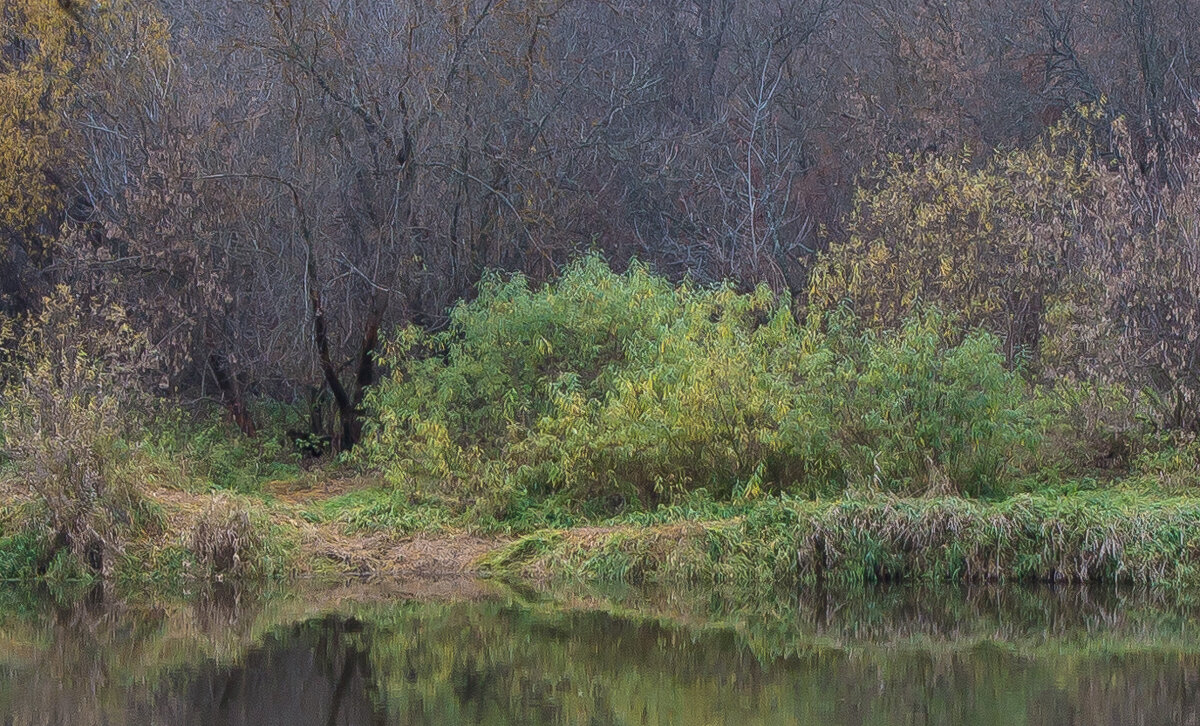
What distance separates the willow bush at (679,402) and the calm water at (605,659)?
1.97 meters

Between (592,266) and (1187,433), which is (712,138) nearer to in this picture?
(592,266)

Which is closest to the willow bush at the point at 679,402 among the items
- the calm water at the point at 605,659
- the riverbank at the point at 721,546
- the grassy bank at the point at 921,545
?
the riverbank at the point at 721,546

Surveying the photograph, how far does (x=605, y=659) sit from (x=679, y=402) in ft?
14.8

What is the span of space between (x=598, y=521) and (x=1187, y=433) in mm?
6732

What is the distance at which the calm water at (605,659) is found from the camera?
31.7 ft

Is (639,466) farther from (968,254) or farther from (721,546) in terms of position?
(968,254)

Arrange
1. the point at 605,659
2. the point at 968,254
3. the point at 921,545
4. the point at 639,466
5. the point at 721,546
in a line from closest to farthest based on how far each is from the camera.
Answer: the point at 605,659 → the point at 921,545 → the point at 721,546 → the point at 639,466 → the point at 968,254

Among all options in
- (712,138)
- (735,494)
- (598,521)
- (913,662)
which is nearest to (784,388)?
(735,494)

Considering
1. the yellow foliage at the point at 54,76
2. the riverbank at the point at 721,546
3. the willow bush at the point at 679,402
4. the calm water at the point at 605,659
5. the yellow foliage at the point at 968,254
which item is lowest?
the calm water at the point at 605,659

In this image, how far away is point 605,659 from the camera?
1116cm

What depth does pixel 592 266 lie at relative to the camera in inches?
669

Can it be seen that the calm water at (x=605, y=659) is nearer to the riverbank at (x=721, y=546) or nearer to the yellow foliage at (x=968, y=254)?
the riverbank at (x=721, y=546)

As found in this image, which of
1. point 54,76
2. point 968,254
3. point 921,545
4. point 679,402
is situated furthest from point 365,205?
point 921,545

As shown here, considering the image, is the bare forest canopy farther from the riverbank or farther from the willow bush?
the riverbank
